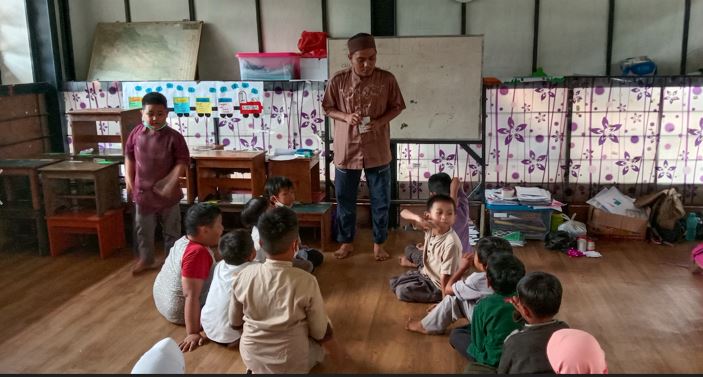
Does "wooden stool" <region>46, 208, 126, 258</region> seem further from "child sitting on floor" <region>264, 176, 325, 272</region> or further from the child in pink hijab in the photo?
the child in pink hijab

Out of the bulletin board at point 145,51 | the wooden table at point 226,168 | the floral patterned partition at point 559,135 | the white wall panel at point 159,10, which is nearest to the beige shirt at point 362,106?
the wooden table at point 226,168

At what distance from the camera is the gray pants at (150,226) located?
438 centimetres

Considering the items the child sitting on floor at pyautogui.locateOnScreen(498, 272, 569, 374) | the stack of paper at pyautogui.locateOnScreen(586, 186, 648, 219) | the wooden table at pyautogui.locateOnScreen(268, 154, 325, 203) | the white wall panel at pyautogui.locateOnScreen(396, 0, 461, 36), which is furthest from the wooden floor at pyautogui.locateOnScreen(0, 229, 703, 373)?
the white wall panel at pyautogui.locateOnScreen(396, 0, 461, 36)

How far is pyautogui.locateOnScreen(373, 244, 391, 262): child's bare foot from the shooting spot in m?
4.62

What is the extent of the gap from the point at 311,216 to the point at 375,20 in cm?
184

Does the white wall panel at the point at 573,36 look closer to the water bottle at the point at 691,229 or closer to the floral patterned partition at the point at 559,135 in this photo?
the floral patterned partition at the point at 559,135

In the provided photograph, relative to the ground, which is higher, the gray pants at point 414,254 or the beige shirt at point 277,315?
the beige shirt at point 277,315

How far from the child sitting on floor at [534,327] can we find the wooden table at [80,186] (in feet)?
11.5

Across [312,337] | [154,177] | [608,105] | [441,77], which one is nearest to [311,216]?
[154,177]

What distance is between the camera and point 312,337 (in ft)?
8.73

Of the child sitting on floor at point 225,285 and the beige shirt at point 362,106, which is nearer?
the child sitting on floor at point 225,285

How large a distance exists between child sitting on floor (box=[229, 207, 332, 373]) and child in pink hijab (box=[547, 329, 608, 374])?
994mm

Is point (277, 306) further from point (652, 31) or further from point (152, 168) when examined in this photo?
point (652, 31)

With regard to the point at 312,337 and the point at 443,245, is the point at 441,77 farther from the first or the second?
the point at 312,337
